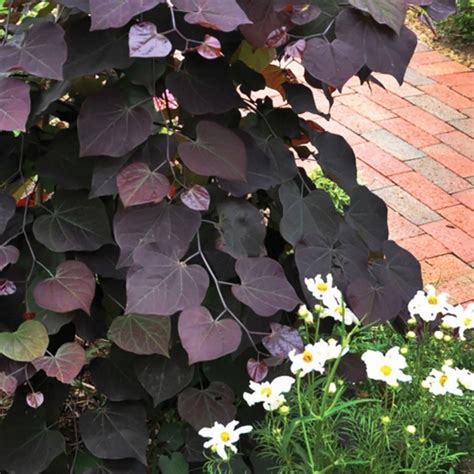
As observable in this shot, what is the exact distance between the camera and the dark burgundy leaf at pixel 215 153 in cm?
142

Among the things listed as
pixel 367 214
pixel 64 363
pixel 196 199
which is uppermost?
pixel 196 199

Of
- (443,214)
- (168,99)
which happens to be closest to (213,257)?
(168,99)

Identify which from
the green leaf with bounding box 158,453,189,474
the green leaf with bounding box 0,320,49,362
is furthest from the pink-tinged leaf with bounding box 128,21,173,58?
the green leaf with bounding box 158,453,189,474

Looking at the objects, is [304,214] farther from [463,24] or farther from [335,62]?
[463,24]

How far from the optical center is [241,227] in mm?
1544

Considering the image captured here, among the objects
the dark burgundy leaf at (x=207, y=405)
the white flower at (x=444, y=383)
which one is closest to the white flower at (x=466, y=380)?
the white flower at (x=444, y=383)

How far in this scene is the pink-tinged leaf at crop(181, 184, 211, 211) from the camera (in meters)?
1.43

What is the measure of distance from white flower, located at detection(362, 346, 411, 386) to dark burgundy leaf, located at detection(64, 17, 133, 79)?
604mm

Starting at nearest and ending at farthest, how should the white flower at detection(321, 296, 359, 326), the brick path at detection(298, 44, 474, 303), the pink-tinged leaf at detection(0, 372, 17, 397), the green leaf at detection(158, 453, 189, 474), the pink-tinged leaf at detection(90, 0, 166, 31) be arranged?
the pink-tinged leaf at detection(90, 0, 166, 31) < the white flower at detection(321, 296, 359, 326) < the pink-tinged leaf at detection(0, 372, 17, 397) < the green leaf at detection(158, 453, 189, 474) < the brick path at detection(298, 44, 474, 303)

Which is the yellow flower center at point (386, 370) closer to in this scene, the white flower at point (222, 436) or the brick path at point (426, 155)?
the white flower at point (222, 436)

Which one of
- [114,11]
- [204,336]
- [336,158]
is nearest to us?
[114,11]

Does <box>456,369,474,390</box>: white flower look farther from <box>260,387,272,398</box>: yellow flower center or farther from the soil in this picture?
the soil

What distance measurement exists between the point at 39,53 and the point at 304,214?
54 cm

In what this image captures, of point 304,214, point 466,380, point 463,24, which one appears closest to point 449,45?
point 463,24
